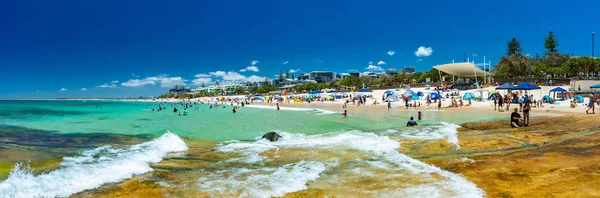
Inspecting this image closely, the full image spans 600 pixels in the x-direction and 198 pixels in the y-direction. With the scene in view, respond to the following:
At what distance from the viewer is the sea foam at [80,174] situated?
19.8 feet

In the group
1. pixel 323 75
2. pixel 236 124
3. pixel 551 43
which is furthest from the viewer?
pixel 323 75

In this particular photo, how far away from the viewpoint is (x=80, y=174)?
7.14 m

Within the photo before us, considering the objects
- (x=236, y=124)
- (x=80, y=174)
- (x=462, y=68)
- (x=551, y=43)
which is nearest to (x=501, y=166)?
(x=80, y=174)

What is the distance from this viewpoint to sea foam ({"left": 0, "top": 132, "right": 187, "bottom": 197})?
6047 mm

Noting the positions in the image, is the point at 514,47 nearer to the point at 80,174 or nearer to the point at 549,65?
the point at 549,65

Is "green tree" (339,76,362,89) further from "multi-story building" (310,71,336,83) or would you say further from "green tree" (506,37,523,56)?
"multi-story building" (310,71,336,83)

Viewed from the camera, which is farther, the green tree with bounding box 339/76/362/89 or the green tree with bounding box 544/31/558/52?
the green tree with bounding box 339/76/362/89

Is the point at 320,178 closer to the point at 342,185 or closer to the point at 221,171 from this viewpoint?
the point at 342,185

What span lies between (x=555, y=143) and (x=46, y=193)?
12155mm

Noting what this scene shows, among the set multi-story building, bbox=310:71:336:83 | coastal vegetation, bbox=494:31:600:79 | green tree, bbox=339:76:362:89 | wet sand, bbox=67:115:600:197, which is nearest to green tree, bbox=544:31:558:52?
coastal vegetation, bbox=494:31:600:79

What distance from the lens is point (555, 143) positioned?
924 centimetres

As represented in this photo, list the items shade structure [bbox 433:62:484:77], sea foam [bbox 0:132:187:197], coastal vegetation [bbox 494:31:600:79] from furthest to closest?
shade structure [bbox 433:62:484:77]
coastal vegetation [bbox 494:31:600:79]
sea foam [bbox 0:132:187:197]

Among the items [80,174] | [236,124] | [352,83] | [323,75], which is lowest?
[236,124]

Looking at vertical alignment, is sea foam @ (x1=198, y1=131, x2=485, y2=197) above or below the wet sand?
below
